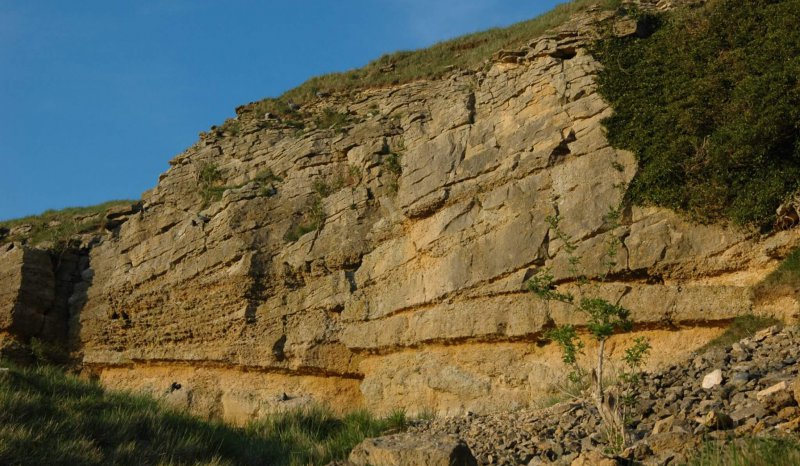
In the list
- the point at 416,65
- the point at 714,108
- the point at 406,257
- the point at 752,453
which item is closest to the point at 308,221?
the point at 406,257

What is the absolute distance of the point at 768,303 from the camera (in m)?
10.7

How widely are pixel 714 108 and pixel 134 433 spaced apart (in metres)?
9.99

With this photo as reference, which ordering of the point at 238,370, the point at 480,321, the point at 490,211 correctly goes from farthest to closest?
the point at 238,370, the point at 490,211, the point at 480,321

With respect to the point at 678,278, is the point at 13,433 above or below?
below

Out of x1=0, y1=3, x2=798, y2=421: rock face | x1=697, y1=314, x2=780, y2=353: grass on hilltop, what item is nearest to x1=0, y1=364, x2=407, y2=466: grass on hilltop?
x1=0, y1=3, x2=798, y2=421: rock face

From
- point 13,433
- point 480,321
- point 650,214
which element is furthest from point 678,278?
point 13,433

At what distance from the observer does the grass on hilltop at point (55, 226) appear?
2262 centimetres

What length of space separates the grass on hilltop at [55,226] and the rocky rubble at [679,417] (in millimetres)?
15520

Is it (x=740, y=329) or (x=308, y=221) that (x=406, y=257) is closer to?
(x=308, y=221)

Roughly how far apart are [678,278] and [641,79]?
4.04 meters

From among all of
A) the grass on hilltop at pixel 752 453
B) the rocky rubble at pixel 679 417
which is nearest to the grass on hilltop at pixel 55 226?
the rocky rubble at pixel 679 417

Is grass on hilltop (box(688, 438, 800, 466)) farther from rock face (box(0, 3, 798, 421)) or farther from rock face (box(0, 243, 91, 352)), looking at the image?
rock face (box(0, 243, 91, 352))

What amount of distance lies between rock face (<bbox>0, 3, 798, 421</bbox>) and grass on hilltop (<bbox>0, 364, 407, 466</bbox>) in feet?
7.55

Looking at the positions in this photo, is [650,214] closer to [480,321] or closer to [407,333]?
[480,321]
